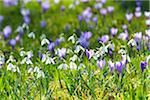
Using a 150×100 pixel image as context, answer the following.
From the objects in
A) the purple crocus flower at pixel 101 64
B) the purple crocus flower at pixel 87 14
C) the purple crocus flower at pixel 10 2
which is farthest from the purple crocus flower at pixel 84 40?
the purple crocus flower at pixel 10 2

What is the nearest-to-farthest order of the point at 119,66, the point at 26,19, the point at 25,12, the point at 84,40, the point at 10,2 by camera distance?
the point at 119,66 → the point at 84,40 → the point at 26,19 → the point at 25,12 → the point at 10,2

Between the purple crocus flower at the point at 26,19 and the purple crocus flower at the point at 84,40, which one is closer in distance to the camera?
the purple crocus flower at the point at 84,40

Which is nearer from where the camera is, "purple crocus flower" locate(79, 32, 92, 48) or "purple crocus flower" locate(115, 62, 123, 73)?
"purple crocus flower" locate(115, 62, 123, 73)

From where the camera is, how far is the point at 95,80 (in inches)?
173

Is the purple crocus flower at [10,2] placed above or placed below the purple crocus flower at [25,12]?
above

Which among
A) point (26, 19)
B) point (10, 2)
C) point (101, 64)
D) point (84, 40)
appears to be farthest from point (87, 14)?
point (101, 64)

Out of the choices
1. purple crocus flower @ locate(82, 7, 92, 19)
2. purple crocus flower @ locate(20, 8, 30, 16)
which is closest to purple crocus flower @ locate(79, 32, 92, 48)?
purple crocus flower @ locate(82, 7, 92, 19)

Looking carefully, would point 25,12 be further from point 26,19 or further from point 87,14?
point 87,14

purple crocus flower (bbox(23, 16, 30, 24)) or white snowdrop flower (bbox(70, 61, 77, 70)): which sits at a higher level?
purple crocus flower (bbox(23, 16, 30, 24))

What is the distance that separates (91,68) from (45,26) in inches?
118

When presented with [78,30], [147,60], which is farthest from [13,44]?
[147,60]

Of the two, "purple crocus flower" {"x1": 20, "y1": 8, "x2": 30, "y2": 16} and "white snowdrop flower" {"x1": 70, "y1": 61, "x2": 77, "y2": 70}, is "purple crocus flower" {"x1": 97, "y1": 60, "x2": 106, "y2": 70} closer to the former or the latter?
"white snowdrop flower" {"x1": 70, "y1": 61, "x2": 77, "y2": 70}

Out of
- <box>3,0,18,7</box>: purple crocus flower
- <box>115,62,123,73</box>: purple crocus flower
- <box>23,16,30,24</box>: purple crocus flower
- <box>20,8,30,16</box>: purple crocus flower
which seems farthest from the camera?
<box>3,0,18,7</box>: purple crocus flower

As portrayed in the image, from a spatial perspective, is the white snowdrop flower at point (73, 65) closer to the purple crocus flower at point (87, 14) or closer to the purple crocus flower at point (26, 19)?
the purple crocus flower at point (87, 14)
